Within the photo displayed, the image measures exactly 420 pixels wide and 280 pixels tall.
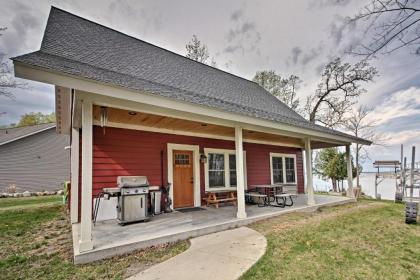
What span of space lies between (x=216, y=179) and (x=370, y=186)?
1497 centimetres

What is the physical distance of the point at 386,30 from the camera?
356cm

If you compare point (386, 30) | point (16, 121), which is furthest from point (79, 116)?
point (16, 121)

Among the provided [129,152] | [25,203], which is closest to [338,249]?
[129,152]

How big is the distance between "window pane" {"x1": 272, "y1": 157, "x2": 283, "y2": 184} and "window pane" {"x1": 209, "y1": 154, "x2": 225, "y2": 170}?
9.89 feet

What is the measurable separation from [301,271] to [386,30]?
3821 millimetres

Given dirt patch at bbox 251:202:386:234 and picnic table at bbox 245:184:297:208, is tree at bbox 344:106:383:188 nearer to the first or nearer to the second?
picnic table at bbox 245:184:297:208

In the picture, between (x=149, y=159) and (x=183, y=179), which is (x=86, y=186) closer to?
(x=149, y=159)

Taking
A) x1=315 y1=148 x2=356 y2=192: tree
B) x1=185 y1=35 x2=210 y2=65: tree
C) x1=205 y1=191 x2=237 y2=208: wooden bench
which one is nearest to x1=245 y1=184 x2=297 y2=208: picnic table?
x1=205 y1=191 x2=237 y2=208: wooden bench

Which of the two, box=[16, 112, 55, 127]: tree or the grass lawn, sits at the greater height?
box=[16, 112, 55, 127]: tree

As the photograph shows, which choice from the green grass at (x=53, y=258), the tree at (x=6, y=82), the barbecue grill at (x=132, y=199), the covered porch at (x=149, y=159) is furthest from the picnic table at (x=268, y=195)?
the tree at (x=6, y=82)

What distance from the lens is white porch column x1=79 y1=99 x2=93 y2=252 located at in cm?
343

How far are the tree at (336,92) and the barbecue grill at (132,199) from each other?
1629 centimetres

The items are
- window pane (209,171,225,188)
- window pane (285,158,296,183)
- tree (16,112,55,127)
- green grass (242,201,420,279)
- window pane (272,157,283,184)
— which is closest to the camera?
green grass (242,201,420,279)

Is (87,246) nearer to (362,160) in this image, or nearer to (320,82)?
(320,82)
